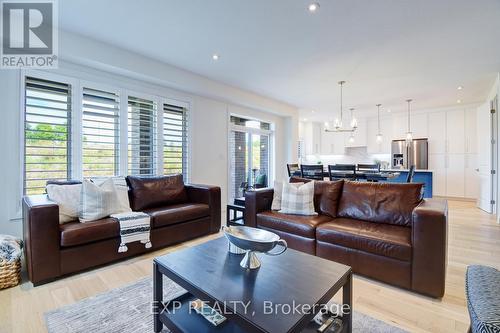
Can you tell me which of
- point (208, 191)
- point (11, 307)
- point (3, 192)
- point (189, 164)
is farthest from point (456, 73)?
point (3, 192)

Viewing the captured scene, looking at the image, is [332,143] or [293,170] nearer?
[293,170]

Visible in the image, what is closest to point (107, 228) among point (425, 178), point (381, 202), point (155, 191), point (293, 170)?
point (155, 191)

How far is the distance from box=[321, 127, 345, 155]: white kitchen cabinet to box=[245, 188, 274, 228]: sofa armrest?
6329 millimetres

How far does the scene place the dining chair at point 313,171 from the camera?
445 centimetres

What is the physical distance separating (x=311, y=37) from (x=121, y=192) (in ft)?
9.97

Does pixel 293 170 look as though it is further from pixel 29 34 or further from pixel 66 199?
pixel 29 34

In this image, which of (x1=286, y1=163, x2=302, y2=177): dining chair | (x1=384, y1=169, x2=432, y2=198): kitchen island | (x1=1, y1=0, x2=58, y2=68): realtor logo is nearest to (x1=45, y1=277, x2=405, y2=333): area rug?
(x1=1, y1=0, x2=58, y2=68): realtor logo

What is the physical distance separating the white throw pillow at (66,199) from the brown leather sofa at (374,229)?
6.35 ft

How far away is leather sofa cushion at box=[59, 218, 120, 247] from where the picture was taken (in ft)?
7.30

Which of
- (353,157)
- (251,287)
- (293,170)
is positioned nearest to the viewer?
(251,287)

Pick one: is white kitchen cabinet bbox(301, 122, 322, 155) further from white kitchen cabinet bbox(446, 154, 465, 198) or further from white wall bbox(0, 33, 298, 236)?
white kitchen cabinet bbox(446, 154, 465, 198)

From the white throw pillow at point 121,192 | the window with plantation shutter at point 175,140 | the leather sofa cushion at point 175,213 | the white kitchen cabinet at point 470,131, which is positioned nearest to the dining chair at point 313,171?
the leather sofa cushion at point 175,213

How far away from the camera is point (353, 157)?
8695 mm

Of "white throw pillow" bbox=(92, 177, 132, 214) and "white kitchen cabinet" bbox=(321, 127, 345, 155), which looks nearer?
"white throw pillow" bbox=(92, 177, 132, 214)
